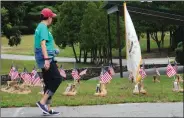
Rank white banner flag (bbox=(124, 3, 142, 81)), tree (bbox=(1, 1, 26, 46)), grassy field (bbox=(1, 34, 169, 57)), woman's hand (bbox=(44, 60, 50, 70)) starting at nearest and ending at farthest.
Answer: woman's hand (bbox=(44, 60, 50, 70))
white banner flag (bbox=(124, 3, 142, 81))
tree (bbox=(1, 1, 26, 46))
grassy field (bbox=(1, 34, 169, 57))

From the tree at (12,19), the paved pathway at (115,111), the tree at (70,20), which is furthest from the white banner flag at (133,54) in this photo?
the tree at (70,20)

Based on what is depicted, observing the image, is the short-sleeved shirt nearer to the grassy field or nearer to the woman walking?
the woman walking

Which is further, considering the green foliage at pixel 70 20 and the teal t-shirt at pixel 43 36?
the green foliage at pixel 70 20

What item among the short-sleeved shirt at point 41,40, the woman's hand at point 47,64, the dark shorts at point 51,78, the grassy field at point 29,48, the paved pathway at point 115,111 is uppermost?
the short-sleeved shirt at point 41,40

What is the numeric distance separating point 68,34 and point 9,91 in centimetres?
2179

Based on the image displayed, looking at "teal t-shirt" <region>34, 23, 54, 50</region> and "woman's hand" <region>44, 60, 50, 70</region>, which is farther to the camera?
"teal t-shirt" <region>34, 23, 54, 50</region>

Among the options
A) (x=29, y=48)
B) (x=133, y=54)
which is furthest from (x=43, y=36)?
(x=29, y=48)

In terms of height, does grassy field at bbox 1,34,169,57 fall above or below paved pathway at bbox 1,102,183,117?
below

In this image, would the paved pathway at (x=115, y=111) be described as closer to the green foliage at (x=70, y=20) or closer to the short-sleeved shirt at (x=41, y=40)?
the short-sleeved shirt at (x=41, y=40)

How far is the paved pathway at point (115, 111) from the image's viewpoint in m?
6.74

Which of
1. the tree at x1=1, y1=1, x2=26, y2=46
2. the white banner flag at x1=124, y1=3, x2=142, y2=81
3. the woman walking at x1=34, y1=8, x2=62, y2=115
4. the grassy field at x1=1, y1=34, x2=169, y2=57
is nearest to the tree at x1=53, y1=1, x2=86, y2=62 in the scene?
the tree at x1=1, y1=1, x2=26, y2=46

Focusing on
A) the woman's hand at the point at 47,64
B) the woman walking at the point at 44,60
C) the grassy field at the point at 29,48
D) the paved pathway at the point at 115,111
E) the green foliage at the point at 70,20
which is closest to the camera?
the paved pathway at the point at 115,111

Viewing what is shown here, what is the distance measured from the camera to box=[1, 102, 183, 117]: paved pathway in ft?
22.1

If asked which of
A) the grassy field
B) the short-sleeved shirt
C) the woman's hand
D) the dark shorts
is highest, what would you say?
the short-sleeved shirt
